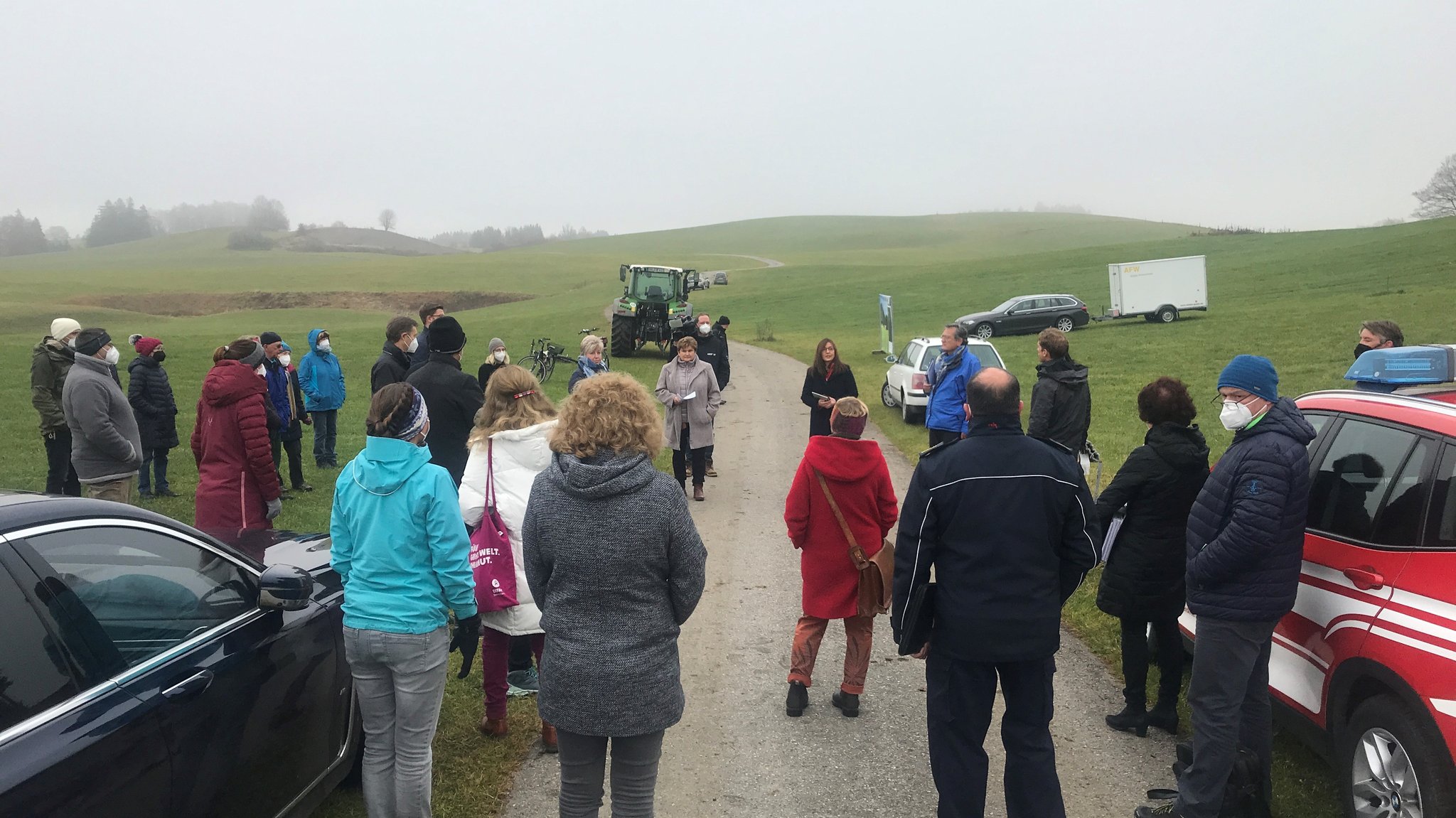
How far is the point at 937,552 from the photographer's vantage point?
356cm

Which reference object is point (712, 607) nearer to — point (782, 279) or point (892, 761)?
point (892, 761)

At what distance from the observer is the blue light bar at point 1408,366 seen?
4039 millimetres

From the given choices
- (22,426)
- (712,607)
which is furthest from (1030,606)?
(22,426)

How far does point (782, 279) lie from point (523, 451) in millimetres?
58328

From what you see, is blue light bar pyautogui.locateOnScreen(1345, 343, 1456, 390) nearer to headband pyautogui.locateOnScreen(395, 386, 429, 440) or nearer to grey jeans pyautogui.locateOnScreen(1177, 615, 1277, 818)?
grey jeans pyautogui.locateOnScreen(1177, 615, 1277, 818)

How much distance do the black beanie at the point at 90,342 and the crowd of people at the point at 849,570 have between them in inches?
167

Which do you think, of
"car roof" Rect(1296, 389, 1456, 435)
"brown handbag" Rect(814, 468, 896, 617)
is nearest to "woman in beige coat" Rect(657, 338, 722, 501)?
"brown handbag" Rect(814, 468, 896, 617)

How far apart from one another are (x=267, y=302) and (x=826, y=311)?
36.2 metres

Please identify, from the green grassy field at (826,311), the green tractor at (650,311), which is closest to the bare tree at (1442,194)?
the green grassy field at (826,311)

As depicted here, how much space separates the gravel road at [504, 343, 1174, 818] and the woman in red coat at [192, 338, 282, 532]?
2.86m

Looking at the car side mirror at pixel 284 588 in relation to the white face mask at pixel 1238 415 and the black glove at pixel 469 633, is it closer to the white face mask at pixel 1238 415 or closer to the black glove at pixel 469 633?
the black glove at pixel 469 633

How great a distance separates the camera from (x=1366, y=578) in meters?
3.46

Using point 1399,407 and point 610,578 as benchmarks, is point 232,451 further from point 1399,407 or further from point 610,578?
point 1399,407

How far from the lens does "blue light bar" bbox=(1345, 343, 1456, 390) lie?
4039 millimetres
